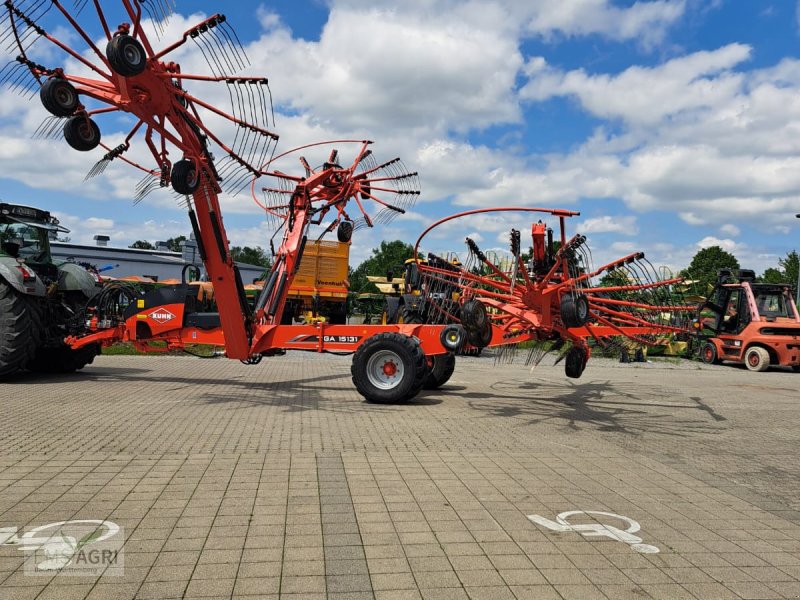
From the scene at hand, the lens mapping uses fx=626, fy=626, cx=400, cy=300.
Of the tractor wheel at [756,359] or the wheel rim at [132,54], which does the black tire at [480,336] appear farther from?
the tractor wheel at [756,359]

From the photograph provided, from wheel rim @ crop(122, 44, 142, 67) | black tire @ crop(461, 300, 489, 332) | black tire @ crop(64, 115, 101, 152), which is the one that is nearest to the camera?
wheel rim @ crop(122, 44, 142, 67)

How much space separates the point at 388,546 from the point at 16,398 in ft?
23.6

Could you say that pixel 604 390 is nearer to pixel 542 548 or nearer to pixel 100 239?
pixel 542 548

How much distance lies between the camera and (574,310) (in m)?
7.27

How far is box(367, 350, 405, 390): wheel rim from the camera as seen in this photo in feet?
30.5

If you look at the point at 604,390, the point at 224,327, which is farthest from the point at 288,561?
the point at 604,390

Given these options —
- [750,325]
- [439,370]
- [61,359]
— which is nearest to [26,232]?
[61,359]

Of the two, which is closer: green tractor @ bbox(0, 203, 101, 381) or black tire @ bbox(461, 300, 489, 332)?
black tire @ bbox(461, 300, 489, 332)

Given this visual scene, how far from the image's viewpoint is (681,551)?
3967mm

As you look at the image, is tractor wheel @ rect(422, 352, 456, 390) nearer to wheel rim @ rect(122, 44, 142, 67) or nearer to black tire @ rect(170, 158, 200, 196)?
black tire @ rect(170, 158, 200, 196)

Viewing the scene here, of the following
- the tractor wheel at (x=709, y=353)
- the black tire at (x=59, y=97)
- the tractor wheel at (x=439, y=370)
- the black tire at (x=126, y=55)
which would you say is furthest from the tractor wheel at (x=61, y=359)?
the tractor wheel at (x=709, y=353)

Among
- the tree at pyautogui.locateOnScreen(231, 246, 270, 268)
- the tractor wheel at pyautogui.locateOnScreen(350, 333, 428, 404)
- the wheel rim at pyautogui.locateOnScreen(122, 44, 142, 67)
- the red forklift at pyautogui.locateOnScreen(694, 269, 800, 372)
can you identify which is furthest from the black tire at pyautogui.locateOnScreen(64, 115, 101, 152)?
the tree at pyautogui.locateOnScreen(231, 246, 270, 268)

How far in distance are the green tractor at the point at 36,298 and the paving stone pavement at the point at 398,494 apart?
0.88 meters

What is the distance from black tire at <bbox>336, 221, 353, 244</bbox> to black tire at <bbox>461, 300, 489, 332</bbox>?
4.00 metres
